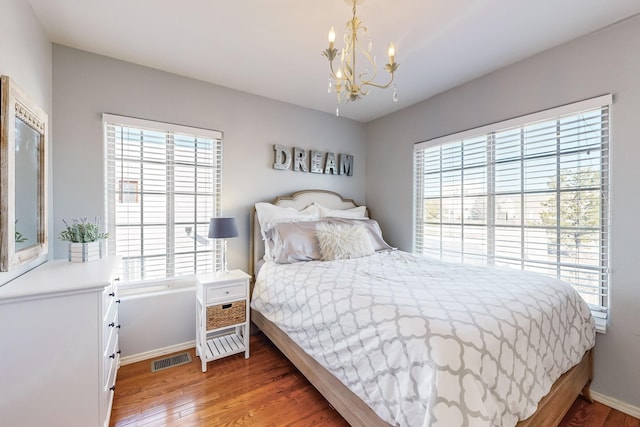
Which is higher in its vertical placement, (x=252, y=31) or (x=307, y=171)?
(x=252, y=31)

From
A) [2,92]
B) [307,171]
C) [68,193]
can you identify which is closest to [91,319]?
[2,92]

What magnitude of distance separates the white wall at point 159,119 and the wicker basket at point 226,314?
435mm

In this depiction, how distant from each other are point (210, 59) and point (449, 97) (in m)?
2.41

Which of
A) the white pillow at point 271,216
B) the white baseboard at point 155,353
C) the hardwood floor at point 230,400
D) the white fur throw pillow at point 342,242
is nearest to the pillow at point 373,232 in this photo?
the white fur throw pillow at point 342,242

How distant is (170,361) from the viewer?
2.35 meters

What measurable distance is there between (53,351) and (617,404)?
3.48 metres

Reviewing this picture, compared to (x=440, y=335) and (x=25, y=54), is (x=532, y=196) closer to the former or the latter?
(x=440, y=335)

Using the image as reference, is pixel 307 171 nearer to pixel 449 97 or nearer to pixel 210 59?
pixel 210 59

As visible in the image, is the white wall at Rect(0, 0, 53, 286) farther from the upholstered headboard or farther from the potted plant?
the upholstered headboard

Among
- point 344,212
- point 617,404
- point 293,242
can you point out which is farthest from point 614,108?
point 293,242

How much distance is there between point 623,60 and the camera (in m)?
1.89

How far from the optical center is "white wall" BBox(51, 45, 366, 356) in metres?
2.19

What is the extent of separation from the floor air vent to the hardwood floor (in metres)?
0.04

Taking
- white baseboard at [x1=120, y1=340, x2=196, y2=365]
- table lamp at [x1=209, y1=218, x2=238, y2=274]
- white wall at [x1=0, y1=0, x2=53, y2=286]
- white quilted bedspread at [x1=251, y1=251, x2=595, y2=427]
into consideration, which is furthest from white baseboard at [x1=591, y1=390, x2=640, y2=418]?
white wall at [x1=0, y1=0, x2=53, y2=286]
